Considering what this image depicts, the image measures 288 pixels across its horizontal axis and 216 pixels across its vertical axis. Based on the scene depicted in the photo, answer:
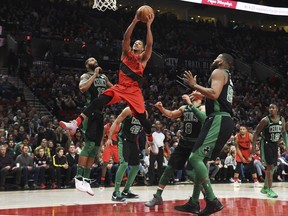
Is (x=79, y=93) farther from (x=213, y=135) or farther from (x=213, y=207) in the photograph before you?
(x=213, y=207)

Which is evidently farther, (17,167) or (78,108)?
(78,108)

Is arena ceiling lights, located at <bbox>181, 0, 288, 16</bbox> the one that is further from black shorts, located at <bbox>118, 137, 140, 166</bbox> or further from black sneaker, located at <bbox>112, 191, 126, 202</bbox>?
black sneaker, located at <bbox>112, 191, 126, 202</bbox>

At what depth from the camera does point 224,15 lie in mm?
34281

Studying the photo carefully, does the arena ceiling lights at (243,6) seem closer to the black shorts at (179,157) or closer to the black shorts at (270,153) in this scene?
the black shorts at (270,153)

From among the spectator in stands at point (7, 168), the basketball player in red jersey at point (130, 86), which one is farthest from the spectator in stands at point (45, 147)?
the basketball player in red jersey at point (130, 86)

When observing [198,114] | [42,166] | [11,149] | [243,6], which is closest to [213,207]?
[198,114]

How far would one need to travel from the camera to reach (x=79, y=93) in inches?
717

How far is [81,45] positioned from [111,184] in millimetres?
11138

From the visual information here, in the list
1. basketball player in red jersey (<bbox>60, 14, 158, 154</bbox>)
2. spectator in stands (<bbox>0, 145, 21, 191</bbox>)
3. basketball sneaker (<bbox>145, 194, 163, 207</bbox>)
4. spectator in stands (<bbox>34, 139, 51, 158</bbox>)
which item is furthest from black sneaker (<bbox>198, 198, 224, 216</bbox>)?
spectator in stands (<bbox>34, 139, 51, 158</bbox>)

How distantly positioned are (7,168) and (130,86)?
5.86m

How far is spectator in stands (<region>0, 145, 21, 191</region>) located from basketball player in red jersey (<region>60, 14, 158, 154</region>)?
18.0ft

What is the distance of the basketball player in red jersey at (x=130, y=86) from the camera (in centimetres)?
660

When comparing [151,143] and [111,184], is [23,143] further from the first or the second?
[151,143]

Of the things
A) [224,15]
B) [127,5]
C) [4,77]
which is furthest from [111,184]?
[224,15]
